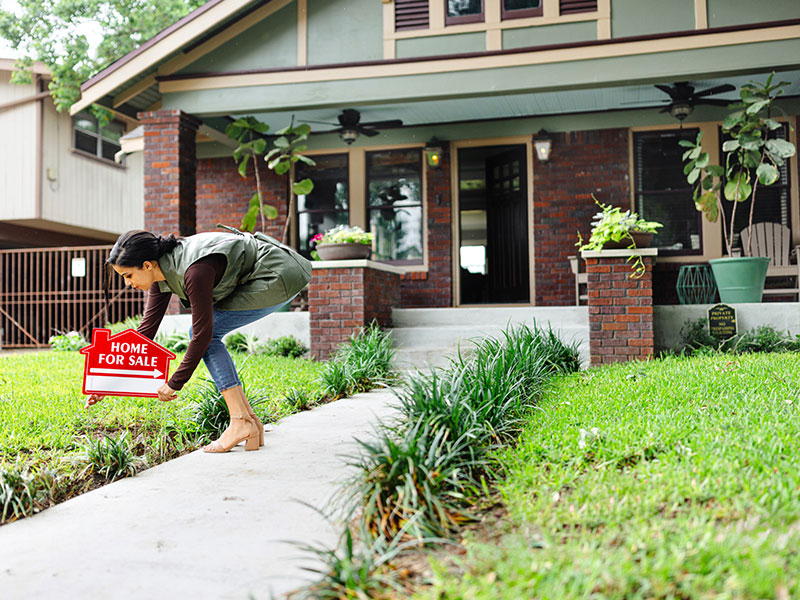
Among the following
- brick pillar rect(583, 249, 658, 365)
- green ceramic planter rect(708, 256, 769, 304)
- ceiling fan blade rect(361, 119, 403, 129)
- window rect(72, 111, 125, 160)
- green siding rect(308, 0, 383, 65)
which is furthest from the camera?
window rect(72, 111, 125, 160)

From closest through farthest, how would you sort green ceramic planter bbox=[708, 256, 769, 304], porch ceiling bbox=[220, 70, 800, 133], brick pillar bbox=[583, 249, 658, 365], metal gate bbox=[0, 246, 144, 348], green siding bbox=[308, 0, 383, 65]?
brick pillar bbox=[583, 249, 658, 365]
green ceramic planter bbox=[708, 256, 769, 304]
porch ceiling bbox=[220, 70, 800, 133]
green siding bbox=[308, 0, 383, 65]
metal gate bbox=[0, 246, 144, 348]

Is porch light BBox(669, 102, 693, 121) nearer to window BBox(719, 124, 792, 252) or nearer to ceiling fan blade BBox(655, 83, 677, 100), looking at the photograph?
ceiling fan blade BBox(655, 83, 677, 100)

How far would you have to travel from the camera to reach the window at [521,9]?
845 centimetres

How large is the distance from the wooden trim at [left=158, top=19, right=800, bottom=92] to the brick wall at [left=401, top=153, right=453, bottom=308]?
2193 mm

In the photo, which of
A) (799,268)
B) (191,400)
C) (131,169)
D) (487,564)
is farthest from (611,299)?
(131,169)

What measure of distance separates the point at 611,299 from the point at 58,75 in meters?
11.9

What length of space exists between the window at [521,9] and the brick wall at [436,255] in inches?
96.6

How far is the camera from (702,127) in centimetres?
977

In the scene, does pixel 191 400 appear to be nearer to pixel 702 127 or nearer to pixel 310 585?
pixel 310 585

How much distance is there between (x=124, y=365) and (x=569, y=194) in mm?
8222

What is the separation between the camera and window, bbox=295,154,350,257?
11.0 metres

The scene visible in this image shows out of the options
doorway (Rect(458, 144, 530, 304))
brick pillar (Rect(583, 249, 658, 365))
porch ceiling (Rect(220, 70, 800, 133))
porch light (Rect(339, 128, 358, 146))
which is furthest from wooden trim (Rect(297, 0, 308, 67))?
brick pillar (Rect(583, 249, 658, 365))

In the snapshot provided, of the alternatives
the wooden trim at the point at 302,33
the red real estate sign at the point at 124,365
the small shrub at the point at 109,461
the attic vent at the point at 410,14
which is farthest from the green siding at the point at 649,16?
the small shrub at the point at 109,461

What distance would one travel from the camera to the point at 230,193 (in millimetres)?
11219
